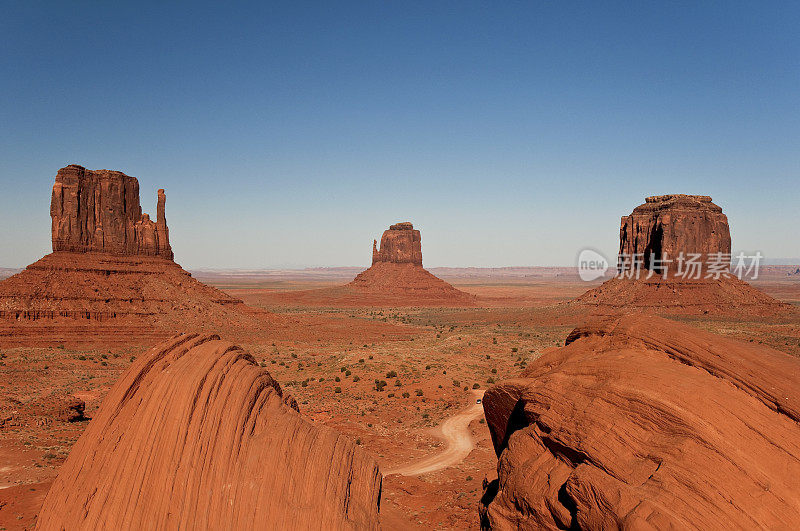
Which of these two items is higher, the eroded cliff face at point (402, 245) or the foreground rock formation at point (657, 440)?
the eroded cliff face at point (402, 245)

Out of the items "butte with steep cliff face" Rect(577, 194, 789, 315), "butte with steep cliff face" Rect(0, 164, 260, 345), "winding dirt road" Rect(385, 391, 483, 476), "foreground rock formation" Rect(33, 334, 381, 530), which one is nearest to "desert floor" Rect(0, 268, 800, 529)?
"winding dirt road" Rect(385, 391, 483, 476)

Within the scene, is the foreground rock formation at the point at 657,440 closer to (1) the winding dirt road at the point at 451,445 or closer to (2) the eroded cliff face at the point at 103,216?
(1) the winding dirt road at the point at 451,445

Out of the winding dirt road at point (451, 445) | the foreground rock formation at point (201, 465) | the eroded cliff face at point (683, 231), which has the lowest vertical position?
the winding dirt road at point (451, 445)

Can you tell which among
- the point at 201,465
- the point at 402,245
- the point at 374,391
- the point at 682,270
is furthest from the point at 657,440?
the point at 402,245

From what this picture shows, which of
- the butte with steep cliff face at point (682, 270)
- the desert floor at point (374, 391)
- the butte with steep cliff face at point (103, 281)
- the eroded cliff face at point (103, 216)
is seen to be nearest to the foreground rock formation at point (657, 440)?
the desert floor at point (374, 391)

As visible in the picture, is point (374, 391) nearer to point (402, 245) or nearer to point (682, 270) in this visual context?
point (682, 270)

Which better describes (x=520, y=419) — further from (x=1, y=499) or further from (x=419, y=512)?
(x=1, y=499)
